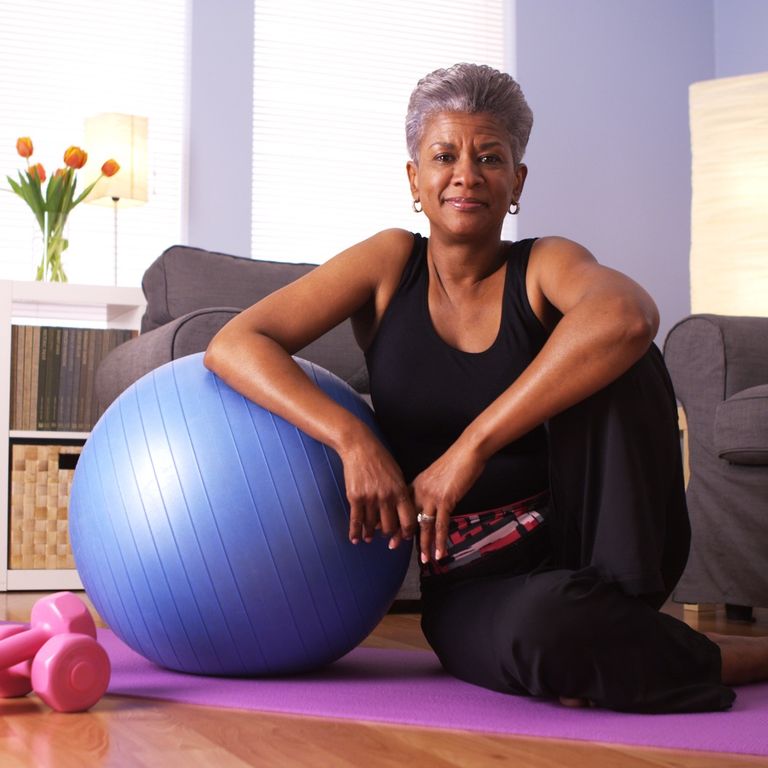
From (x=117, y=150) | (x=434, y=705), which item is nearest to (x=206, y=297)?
(x=117, y=150)

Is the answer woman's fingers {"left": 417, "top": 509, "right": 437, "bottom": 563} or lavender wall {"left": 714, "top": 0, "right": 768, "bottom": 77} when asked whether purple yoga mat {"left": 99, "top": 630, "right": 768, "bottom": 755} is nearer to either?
woman's fingers {"left": 417, "top": 509, "right": 437, "bottom": 563}

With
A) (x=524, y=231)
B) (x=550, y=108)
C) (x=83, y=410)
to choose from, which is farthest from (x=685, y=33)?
(x=83, y=410)

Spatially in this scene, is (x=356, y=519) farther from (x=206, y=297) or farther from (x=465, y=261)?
(x=206, y=297)

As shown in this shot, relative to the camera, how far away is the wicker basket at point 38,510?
11.0 ft

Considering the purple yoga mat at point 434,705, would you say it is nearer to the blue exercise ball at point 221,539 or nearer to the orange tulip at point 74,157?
the blue exercise ball at point 221,539

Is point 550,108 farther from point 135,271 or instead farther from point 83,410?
point 83,410

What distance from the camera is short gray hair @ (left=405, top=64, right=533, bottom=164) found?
1.88 m

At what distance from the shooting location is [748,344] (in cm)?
292

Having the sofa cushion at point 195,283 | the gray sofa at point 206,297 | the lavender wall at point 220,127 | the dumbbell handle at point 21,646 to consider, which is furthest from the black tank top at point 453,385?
the lavender wall at point 220,127

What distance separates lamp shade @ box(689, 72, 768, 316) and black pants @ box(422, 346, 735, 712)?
255 cm

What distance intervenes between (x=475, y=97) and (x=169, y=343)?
3.66 ft

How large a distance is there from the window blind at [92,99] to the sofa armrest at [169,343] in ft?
5.34

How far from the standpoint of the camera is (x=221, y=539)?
170 cm

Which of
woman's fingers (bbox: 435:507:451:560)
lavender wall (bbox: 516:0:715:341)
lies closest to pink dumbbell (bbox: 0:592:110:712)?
woman's fingers (bbox: 435:507:451:560)
